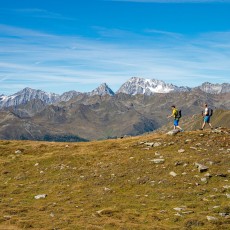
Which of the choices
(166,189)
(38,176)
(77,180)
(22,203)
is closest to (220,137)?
Answer: (166,189)

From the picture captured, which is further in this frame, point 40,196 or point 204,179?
point 40,196

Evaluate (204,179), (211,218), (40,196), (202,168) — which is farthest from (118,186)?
(211,218)

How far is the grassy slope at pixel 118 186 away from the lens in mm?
23406

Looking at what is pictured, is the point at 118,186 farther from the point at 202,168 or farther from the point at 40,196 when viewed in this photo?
the point at 202,168

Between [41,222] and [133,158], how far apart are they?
60.3ft

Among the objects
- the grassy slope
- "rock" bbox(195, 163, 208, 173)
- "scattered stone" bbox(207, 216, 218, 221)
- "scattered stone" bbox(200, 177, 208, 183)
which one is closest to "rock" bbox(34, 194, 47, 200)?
the grassy slope

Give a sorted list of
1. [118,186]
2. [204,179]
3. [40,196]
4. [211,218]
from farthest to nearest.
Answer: [118,186], [40,196], [204,179], [211,218]

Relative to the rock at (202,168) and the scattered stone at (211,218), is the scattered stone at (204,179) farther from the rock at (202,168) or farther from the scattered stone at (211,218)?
the scattered stone at (211,218)

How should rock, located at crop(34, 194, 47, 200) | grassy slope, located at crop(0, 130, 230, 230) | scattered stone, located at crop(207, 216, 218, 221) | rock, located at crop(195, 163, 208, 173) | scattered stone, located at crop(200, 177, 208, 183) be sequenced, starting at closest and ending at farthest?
scattered stone, located at crop(207, 216, 218, 221) < grassy slope, located at crop(0, 130, 230, 230) < scattered stone, located at crop(200, 177, 208, 183) < rock, located at crop(34, 194, 47, 200) < rock, located at crop(195, 163, 208, 173)

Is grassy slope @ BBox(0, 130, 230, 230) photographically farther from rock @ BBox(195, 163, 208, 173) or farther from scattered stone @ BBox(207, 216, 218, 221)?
rock @ BBox(195, 163, 208, 173)

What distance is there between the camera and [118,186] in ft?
105

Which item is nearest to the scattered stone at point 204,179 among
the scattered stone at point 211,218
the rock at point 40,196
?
the scattered stone at point 211,218

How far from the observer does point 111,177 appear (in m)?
34.6

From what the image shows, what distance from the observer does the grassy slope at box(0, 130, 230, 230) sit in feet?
76.8
